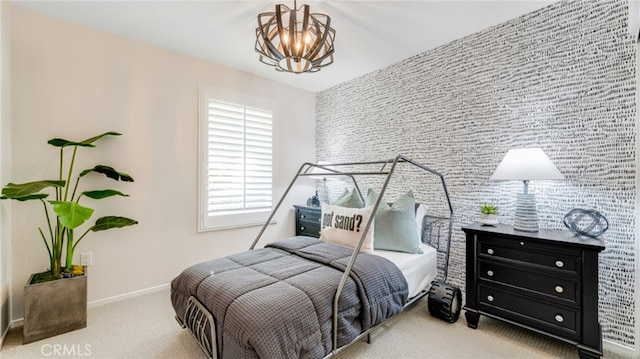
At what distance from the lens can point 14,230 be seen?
2.34m

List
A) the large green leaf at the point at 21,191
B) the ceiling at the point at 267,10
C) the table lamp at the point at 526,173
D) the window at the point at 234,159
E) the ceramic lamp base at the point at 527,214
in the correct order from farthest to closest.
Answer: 1. the window at the point at 234,159
2. the ceiling at the point at 267,10
3. the ceramic lamp base at the point at 527,214
4. the table lamp at the point at 526,173
5. the large green leaf at the point at 21,191

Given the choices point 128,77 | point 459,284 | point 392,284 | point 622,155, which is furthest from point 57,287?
point 622,155

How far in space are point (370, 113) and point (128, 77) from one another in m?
2.77

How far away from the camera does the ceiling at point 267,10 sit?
91.9 inches

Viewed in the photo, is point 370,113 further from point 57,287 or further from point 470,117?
point 57,287

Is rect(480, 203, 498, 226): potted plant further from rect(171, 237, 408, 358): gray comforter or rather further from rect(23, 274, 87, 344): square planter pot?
rect(23, 274, 87, 344): square planter pot

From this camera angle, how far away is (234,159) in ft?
11.8

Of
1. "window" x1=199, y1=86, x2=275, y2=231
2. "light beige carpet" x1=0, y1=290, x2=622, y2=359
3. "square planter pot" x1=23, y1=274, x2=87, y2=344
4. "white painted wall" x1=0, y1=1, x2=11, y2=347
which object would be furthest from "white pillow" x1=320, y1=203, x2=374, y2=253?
"white painted wall" x1=0, y1=1, x2=11, y2=347

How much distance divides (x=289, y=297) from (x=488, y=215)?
6.14 feet

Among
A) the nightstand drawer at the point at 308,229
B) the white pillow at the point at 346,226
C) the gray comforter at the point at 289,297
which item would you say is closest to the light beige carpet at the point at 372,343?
the gray comforter at the point at 289,297

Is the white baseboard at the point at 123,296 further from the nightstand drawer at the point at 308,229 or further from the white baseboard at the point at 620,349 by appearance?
the white baseboard at the point at 620,349

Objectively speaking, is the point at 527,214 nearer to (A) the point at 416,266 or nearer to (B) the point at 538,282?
(B) the point at 538,282
